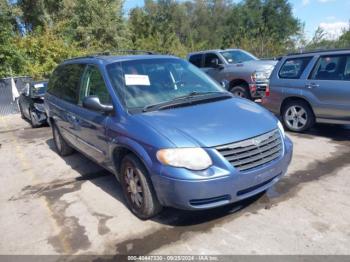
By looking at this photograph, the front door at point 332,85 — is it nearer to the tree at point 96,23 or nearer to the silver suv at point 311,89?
the silver suv at point 311,89

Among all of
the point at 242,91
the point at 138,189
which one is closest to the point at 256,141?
the point at 138,189

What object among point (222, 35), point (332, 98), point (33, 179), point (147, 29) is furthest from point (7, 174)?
point (222, 35)

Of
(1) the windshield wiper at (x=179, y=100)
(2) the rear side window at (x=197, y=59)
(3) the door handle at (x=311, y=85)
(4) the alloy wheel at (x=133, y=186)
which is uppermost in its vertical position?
(1) the windshield wiper at (x=179, y=100)

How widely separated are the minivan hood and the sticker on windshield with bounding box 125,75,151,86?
0.59 m

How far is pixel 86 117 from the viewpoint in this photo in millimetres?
4883

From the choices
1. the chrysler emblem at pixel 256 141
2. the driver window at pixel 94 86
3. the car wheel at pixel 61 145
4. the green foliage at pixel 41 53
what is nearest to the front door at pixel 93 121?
the driver window at pixel 94 86

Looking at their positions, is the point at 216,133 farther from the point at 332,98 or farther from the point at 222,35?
the point at 222,35

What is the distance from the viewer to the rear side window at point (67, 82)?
5.50 meters

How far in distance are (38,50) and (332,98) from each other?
14617 millimetres

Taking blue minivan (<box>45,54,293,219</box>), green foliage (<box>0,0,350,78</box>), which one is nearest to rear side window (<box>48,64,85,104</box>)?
blue minivan (<box>45,54,293,219</box>)

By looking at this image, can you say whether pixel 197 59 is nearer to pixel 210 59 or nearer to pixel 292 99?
pixel 210 59

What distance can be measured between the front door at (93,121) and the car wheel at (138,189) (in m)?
0.54

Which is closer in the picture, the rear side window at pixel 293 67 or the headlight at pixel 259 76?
the rear side window at pixel 293 67

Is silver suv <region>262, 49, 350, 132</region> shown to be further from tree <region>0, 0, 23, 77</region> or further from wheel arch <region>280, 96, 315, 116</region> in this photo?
tree <region>0, 0, 23, 77</region>
